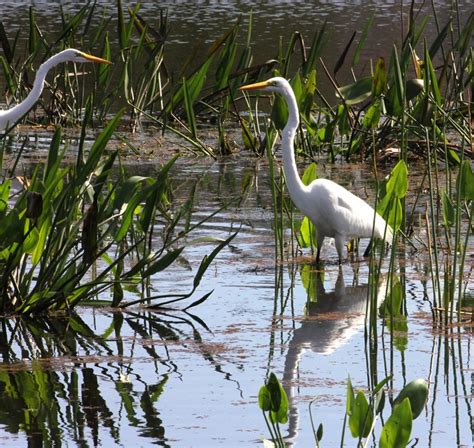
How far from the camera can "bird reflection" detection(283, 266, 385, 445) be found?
4641 millimetres

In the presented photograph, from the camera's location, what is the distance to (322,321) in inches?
214

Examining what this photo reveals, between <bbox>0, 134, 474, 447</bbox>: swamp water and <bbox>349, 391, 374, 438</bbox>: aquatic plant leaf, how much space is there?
2.64 feet

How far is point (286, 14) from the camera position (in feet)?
77.4

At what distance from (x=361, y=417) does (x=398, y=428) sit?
108 mm

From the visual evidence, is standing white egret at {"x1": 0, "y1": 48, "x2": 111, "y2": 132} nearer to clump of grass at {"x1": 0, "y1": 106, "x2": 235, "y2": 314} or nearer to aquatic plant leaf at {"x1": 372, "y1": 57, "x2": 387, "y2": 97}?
aquatic plant leaf at {"x1": 372, "y1": 57, "x2": 387, "y2": 97}

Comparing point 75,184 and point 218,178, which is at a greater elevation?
point 75,184

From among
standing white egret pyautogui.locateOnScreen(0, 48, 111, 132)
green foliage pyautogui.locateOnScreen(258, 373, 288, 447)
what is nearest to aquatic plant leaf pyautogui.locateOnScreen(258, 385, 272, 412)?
green foliage pyautogui.locateOnScreen(258, 373, 288, 447)

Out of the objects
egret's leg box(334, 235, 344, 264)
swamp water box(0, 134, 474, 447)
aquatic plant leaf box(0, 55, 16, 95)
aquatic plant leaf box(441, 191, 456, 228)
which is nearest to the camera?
swamp water box(0, 134, 474, 447)

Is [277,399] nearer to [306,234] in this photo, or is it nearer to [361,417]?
[361,417]

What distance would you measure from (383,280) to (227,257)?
0.96m

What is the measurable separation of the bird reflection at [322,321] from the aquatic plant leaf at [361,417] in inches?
35.8

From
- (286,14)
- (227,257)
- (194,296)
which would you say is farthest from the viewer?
(286,14)

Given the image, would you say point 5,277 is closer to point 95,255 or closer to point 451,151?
point 95,255

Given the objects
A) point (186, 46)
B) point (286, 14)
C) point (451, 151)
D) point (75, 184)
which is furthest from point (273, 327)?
point (286, 14)
